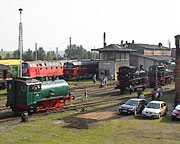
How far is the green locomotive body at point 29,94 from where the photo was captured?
79.5ft

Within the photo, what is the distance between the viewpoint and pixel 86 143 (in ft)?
54.7

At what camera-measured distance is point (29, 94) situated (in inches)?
953

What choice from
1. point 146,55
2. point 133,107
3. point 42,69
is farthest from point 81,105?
point 146,55

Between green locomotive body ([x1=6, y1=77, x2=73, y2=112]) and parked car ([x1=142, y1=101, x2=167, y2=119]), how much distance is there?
28.6 feet

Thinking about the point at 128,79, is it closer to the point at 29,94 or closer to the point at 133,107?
the point at 133,107

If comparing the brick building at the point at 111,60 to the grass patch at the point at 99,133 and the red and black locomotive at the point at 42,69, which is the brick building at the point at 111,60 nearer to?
the red and black locomotive at the point at 42,69

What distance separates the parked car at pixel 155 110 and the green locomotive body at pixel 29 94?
8731 mm

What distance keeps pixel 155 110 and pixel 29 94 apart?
431 inches

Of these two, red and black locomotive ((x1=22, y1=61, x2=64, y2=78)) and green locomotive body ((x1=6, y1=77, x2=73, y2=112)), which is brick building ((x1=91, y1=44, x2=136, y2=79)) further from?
green locomotive body ((x1=6, y1=77, x2=73, y2=112))

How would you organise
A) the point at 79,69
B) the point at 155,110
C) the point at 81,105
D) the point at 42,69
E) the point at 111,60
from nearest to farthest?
the point at 155,110 → the point at 81,105 → the point at 42,69 → the point at 79,69 → the point at 111,60

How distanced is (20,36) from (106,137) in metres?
21.1

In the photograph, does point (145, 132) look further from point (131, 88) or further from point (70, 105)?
point (131, 88)

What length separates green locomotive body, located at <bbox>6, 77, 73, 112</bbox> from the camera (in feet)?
79.5

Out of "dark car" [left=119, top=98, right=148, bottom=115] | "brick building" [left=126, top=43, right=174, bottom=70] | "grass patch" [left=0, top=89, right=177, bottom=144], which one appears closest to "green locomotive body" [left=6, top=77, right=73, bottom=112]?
"grass patch" [left=0, top=89, right=177, bottom=144]
